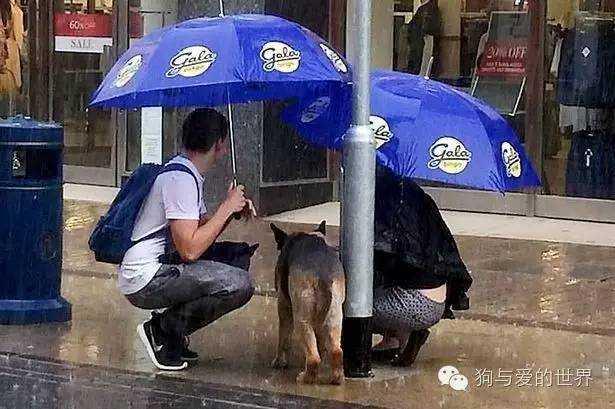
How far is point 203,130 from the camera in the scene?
7.40m

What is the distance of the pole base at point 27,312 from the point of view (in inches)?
343

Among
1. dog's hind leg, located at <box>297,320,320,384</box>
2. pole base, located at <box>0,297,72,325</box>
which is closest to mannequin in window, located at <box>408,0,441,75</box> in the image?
pole base, located at <box>0,297,72,325</box>

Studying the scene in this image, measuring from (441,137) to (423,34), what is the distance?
23.4 ft

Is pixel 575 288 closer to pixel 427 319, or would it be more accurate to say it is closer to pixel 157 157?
pixel 427 319

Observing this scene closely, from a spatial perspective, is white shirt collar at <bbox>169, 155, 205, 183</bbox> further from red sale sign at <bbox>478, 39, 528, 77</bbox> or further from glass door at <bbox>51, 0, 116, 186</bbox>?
glass door at <bbox>51, 0, 116, 186</bbox>

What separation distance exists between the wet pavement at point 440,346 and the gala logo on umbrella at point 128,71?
1574mm

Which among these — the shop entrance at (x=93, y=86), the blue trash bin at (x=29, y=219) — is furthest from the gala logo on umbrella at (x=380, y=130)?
the shop entrance at (x=93, y=86)

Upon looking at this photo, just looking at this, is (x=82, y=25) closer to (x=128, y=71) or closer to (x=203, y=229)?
(x=128, y=71)

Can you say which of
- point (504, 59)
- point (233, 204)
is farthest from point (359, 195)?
point (504, 59)

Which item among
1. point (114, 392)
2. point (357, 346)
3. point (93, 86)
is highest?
point (93, 86)

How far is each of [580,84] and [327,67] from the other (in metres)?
6.87

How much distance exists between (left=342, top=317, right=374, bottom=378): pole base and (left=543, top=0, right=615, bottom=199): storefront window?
21.5ft

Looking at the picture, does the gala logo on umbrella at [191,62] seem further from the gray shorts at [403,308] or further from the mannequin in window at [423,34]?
the mannequin in window at [423,34]

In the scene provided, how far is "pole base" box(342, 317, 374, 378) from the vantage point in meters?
7.28
